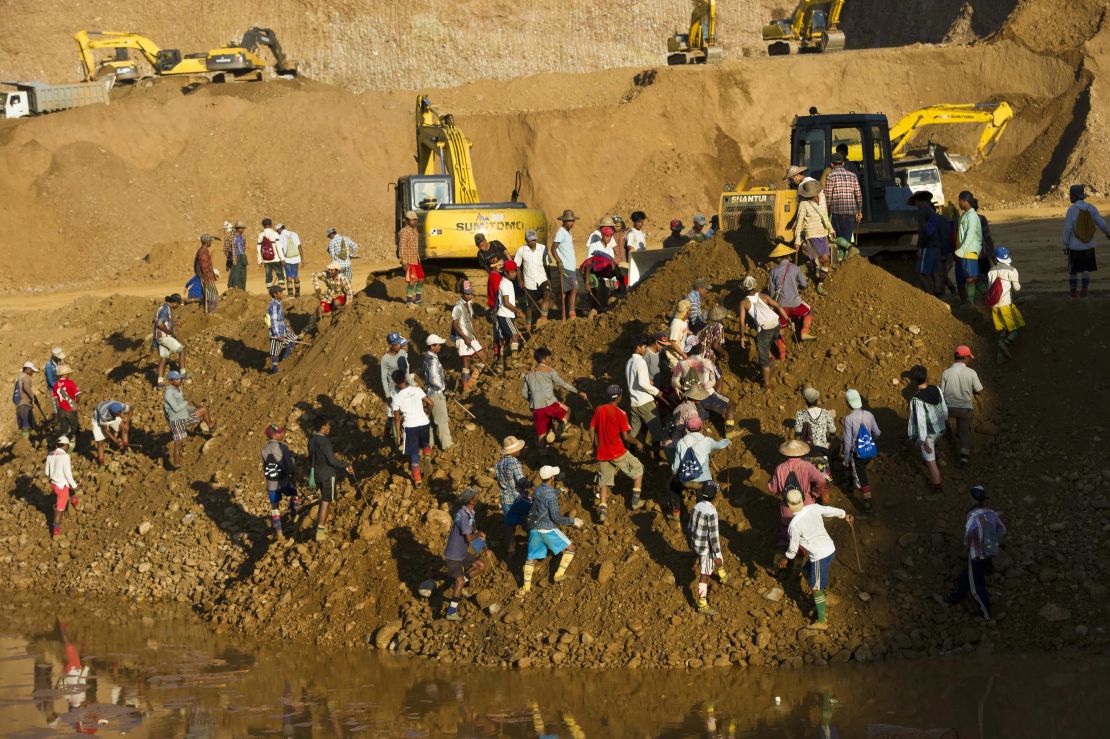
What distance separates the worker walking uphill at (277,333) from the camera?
Answer: 21672mm

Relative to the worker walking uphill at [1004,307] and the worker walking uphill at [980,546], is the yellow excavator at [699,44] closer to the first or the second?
the worker walking uphill at [1004,307]

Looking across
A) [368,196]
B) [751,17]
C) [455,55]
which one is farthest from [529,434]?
[751,17]

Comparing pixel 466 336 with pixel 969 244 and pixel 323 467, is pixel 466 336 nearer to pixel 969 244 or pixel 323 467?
pixel 323 467

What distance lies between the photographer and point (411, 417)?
16906 mm

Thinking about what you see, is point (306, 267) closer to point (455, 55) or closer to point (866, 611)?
point (455, 55)

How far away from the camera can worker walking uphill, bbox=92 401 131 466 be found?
21.2 meters

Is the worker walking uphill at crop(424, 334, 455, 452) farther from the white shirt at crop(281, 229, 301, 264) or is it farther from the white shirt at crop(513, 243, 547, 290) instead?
the white shirt at crop(281, 229, 301, 264)

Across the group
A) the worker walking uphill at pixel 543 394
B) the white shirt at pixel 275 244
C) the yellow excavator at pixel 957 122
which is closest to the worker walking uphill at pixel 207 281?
the white shirt at pixel 275 244

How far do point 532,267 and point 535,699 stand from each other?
8.32m

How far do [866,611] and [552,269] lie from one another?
353 inches

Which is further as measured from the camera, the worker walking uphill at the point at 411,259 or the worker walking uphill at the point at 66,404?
the worker walking uphill at the point at 411,259

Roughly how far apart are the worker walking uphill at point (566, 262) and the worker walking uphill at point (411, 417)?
13.0 feet

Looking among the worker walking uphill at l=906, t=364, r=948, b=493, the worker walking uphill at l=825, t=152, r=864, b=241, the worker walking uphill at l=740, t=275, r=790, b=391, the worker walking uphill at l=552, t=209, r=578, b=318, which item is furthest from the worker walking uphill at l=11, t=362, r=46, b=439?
the worker walking uphill at l=906, t=364, r=948, b=493

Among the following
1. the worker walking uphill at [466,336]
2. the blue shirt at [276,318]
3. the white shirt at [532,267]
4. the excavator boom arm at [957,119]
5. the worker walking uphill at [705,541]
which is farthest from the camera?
the excavator boom arm at [957,119]
